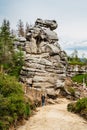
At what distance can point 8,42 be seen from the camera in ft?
180

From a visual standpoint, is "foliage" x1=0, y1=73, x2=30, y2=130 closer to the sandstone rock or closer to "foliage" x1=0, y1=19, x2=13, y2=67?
"foliage" x1=0, y1=19, x2=13, y2=67

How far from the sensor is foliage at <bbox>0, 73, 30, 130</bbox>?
29.7m

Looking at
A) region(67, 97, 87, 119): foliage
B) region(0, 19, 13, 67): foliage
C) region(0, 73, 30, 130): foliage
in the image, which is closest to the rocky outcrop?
region(0, 19, 13, 67): foliage

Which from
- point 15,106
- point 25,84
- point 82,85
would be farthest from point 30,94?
point 82,85

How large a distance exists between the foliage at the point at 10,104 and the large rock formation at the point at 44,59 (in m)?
12.4

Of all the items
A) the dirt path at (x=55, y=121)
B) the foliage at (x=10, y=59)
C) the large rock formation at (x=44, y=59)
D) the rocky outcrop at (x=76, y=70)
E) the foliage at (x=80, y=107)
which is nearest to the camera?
the dirt path at (x=55, y=121)

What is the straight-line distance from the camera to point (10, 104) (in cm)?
3112

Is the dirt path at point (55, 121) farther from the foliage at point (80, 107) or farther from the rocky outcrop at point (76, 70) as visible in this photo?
the rocky outcrop at point (76, 70)

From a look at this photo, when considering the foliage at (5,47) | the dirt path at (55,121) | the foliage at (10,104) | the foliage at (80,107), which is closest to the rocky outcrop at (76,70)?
the foliage at (5,47)

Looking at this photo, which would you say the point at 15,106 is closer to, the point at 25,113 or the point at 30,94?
the point at 25,113

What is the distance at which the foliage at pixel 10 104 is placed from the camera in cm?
2967

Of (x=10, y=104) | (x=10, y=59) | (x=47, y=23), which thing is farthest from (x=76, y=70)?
(x=10, y=104)

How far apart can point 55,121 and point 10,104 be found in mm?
5758

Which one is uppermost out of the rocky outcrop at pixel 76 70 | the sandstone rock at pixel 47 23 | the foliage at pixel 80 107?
the sandstone rock at pixel 47 23
